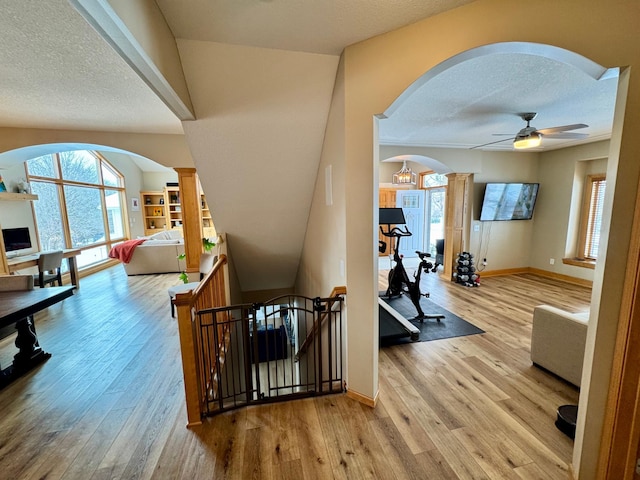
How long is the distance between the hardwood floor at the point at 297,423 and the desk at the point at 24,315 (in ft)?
0.40

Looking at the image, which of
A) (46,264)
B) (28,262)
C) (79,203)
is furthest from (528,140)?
(79,203)

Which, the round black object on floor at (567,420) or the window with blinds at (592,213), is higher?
the window with blinds at (592,213)

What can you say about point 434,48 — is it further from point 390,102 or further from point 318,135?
point 318,135

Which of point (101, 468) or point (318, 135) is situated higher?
point (318, 135)

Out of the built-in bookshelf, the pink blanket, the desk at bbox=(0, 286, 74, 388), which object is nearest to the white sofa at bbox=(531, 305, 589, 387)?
the desk at bbox=(0, 286, 74, 388)

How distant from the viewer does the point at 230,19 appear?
1.58 m

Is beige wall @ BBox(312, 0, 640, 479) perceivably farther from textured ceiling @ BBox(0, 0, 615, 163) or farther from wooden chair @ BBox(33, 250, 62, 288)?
wooden chair @ BBox(33, 250, 62, 288)

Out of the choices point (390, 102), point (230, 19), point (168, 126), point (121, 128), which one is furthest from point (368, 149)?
point (121, 128)

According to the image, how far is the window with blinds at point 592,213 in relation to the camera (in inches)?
188

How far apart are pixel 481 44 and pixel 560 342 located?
98.5 inches

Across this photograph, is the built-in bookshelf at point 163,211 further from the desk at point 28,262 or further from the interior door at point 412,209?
the interior door at point 412,209

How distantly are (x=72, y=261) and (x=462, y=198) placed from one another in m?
7.91

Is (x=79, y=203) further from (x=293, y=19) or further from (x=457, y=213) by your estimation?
(x=457, y=213)

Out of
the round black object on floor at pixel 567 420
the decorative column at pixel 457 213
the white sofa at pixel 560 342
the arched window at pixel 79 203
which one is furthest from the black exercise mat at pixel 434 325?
the arched window at pixel 79 203
